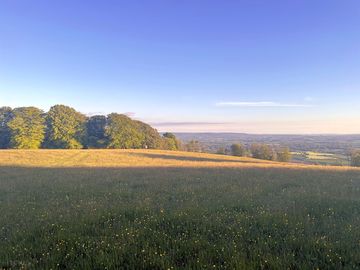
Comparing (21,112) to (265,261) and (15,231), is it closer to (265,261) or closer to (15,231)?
(15,231)

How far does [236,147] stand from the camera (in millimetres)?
105688

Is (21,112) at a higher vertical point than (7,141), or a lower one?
higher

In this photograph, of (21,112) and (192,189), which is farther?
(21,112)

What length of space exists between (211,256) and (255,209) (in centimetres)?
470

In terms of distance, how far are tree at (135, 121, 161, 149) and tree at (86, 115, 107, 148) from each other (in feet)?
44.0

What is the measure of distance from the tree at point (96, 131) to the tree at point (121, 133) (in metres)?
1.85

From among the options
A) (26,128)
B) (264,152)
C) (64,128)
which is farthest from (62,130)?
(264,152)

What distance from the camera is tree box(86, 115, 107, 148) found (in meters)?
81.1

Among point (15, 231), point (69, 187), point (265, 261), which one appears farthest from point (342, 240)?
point (69, 187)

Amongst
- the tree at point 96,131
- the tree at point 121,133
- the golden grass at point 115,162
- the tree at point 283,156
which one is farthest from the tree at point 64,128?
the tree at point 283,156

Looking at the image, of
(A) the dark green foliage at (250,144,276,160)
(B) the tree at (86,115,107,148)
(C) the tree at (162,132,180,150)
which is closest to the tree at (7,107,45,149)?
(B) the tree at (86,115,107,148)

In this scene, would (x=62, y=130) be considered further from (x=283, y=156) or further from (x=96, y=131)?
(x=283, y=156)

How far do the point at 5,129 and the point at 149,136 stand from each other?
3938 centimetres

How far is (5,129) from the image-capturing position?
7625 cm
